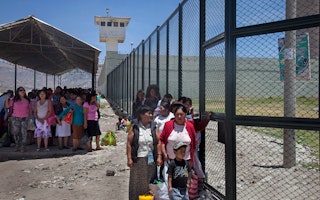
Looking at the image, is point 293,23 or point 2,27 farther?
point 2,27

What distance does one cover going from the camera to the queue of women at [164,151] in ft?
12.9

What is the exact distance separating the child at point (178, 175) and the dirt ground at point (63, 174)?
5.13 ft

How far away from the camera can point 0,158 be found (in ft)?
26.7

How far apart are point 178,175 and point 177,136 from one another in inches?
18.7

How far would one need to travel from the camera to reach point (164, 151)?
4.07m

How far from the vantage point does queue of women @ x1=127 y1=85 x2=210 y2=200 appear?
3.93 meters

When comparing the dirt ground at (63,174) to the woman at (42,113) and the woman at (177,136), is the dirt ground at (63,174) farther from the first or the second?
the woman at (177,136)

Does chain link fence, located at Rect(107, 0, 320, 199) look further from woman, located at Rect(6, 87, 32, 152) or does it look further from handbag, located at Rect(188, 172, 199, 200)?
woman, located at Rect(6, 87, 32, 152)

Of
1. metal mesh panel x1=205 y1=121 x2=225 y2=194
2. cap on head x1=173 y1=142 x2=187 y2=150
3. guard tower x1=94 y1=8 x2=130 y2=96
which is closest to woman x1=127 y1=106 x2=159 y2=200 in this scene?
cap on head x1=173 y1=142 x2=187 y2=150

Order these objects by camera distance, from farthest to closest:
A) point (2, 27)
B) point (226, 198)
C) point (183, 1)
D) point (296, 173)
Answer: point (2, 27) < point (296, 173) < point (183, 1) < point (226, 198)

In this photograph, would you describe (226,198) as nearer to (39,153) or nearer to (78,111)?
(78,111)

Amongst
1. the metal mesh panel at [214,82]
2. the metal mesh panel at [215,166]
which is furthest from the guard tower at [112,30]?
the metal mesh panel at [214,82]

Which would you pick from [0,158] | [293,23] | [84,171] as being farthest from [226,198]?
[0,158]

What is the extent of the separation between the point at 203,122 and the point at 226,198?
119 cm
